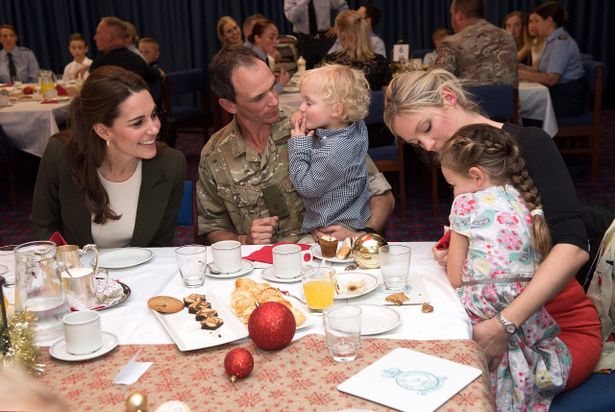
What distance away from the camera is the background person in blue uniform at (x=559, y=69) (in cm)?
614

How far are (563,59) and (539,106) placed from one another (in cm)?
77

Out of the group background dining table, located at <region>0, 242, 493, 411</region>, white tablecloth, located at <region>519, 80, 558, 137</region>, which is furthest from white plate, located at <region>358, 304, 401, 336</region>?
white tablecloth, located at <region>519, 80, 558, 137</region>

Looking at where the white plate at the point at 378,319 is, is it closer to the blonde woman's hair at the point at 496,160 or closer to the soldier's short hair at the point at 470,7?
the blonde woman's hair at the point at 496,160

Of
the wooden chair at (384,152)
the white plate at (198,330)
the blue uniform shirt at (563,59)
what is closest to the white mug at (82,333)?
the white plate at (198,330)

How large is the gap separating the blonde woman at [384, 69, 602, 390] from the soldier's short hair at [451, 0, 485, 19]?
3647 mm

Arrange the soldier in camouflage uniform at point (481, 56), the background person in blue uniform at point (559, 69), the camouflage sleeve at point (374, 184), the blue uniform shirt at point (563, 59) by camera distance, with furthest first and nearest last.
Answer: the blue uniform shirt at point (563, 59) → the background person in blue uniform at point (559, 69) → the soldier in camouflage uniform at point (481, 56) → the camouflage sleeve at point (374, 184)

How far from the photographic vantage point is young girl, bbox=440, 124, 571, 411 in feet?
6.43

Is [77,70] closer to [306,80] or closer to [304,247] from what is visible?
[306,80]

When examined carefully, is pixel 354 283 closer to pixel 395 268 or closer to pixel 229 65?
pixel 395 268

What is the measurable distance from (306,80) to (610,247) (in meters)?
1.29

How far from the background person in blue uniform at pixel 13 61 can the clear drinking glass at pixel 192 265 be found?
737 cm

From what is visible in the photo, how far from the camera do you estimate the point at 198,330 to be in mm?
1685

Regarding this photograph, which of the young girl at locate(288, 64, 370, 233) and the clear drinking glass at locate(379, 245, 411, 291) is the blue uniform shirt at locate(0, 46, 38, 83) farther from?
the clear drinking glass at locate(379, 245, 411, 291)

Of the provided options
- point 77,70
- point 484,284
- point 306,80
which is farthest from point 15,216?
point 484,284
